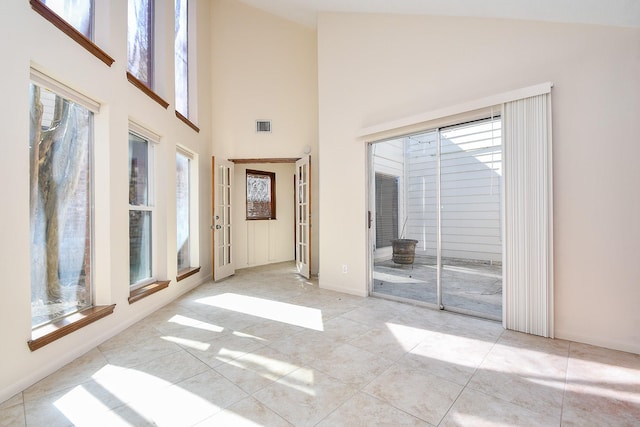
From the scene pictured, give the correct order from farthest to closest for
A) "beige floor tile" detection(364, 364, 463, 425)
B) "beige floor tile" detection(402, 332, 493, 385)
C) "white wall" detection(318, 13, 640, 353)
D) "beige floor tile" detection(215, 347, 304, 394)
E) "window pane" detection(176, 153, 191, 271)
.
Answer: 1. "window pane" detection(176, 153, 191, 271)
2. "white wall" detection(318, 13, 640, 353)
3. "beige floor tile" detection(402, 332, 493, 385)
4. "beige floor tile" detection(215, 347, 304, 394)
5. "beige floor tile" detection(364, 364, 463, 425)

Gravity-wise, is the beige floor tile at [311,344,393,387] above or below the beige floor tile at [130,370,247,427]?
below

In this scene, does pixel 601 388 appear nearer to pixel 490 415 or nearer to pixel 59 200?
pixel 490 415

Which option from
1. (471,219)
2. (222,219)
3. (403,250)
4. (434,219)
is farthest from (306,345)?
(222,219)

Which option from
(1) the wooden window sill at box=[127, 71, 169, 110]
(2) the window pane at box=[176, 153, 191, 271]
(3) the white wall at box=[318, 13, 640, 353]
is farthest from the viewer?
(2) the window pane at box=[176, 153, 191, 271]

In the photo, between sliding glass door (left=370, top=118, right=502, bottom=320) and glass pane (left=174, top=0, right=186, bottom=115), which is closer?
sliding glass door (left=370, top=118, right=502, bottom=320)

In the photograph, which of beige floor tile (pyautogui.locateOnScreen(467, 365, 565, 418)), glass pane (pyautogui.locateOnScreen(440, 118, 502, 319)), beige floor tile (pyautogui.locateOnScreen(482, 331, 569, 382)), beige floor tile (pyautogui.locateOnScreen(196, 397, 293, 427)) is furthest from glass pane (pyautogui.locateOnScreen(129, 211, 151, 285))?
glass pane (pyautogui.locateOnScreen(440, 118, 502, 319))

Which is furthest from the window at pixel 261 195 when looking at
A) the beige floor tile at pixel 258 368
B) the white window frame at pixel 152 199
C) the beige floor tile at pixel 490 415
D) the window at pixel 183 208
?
the beige floor tile at pixel 490 415

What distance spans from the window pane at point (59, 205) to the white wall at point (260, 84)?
2738 millimetres

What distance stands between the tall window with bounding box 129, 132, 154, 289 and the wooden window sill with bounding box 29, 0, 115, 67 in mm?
812

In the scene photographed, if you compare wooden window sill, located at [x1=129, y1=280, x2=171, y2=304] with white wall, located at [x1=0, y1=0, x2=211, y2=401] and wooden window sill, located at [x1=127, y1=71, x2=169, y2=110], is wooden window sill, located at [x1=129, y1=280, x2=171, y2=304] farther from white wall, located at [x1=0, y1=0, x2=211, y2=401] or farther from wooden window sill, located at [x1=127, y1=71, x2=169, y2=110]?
wooden window sill, located at [x1=127, y1=71, x2=169, y2=110]

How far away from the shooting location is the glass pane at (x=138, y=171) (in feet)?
10.1

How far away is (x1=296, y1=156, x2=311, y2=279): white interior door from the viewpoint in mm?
4895

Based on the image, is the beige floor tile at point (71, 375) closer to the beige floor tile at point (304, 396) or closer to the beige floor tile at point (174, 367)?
the beige floor tile at point (174, 367)

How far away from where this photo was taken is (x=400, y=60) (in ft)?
11.5
